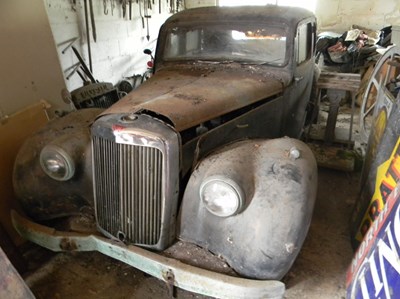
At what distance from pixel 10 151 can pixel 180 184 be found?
5.61ft

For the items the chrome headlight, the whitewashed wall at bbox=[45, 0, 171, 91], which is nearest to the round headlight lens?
the chrome headlight

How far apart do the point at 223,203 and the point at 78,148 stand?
111 centimetres

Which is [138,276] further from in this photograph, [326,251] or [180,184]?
[326,251]

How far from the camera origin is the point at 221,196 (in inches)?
65.2

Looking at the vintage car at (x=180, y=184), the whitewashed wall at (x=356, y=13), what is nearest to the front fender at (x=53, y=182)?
the vintage car at (x=180, y=184)

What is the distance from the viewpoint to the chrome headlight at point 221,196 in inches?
63.8

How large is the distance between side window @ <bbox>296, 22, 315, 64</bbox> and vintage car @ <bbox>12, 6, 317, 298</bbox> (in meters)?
0.78

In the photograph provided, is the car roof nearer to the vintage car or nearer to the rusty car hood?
the rusty car hood

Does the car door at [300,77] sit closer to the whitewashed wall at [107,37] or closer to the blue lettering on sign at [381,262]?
the blue lettering on sign at [381,262]

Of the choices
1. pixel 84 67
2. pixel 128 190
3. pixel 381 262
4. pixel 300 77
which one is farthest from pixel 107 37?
pixel 381 262

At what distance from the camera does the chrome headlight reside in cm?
162

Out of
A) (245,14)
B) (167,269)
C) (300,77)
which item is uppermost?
(245,14)

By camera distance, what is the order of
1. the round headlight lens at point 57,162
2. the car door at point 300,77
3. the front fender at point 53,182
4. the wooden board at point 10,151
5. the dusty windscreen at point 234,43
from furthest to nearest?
1. the car door at point 300,77
2. the dusty windscreen at point 234,43
3. the wooden board at point 10,151
4. the front fender at point 53,182
5. the round headlight lens at point 57,162

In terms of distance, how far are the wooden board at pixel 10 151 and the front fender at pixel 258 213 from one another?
5.26 ft
